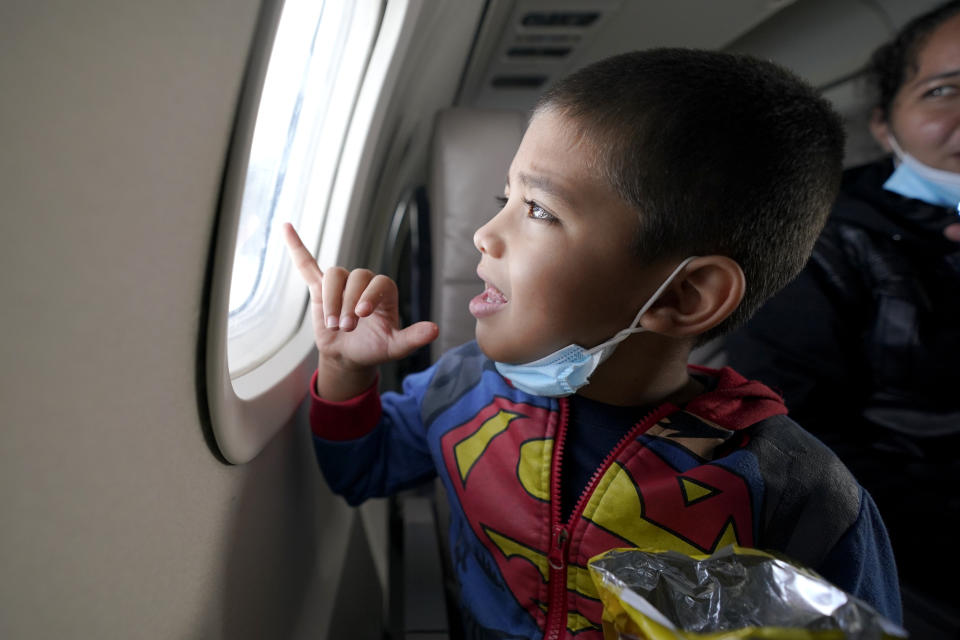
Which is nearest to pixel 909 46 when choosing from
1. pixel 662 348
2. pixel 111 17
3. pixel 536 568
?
pixel 662 348

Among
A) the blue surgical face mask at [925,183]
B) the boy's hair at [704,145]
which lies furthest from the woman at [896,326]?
the boy's hair at [704,145]

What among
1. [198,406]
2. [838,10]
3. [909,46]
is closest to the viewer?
[198,406]

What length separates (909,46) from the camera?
164cm

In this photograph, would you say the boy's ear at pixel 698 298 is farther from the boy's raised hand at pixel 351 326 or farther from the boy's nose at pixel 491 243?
the boy's raised hand at pixel 351 326

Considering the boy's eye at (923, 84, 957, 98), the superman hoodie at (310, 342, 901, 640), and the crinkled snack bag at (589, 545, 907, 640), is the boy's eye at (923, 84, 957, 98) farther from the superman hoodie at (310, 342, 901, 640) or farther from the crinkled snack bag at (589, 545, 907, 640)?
the crinkled snack bag at (589, 545, 907, 640)

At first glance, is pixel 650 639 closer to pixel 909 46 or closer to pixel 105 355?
pixel 105 355

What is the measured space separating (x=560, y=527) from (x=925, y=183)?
4.61 feet

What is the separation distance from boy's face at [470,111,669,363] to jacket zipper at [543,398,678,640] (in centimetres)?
16

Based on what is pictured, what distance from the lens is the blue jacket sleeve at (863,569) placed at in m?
0.84

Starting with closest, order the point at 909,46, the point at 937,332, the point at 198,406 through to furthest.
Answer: the point at 198,406, the point at 937,332, the point at 909,46

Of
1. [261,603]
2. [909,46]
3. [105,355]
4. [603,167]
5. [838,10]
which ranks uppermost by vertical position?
[838,10]

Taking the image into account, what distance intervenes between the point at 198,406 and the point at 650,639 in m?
0.51

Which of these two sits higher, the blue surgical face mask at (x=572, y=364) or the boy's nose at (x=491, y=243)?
the boy's nose at (x=491, y=243)

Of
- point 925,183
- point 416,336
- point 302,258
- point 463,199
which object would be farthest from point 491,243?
point 925,183
